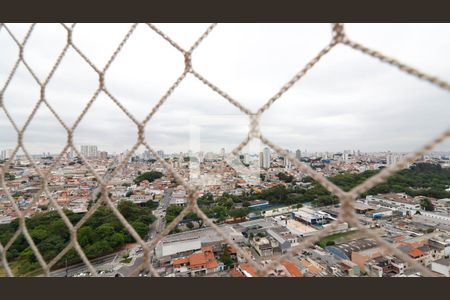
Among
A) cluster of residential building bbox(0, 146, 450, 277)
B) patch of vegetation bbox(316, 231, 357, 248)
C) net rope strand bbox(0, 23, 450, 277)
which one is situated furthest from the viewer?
patch of vegetation bbox(316, 231, 357, 248)

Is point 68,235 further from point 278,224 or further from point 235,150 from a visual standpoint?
point 278,224

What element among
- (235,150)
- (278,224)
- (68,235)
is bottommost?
(278,224)

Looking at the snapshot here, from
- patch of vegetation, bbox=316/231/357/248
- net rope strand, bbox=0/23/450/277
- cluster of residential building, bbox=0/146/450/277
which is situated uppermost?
net rope strand, bbox=0/23/450/277

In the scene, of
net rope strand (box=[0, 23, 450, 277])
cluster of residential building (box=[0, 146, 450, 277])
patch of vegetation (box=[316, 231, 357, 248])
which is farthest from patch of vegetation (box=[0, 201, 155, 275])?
patch of vegetation (box=[316, 231, 357, 248])

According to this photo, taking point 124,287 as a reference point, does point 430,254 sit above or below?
below

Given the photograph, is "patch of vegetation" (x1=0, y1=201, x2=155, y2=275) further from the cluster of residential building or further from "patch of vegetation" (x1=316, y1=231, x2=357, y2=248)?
"patch of vegetation" (x1=316, y1=231, x2=357, y2=248)

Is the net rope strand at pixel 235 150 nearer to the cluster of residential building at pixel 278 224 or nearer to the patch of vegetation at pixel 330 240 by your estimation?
the cluster of residential building at pixel 278 224

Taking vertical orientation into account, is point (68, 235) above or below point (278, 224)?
above

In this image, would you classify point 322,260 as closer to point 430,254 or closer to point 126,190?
point 430,254

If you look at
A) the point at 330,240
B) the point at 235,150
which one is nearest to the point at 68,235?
the point at 235,150

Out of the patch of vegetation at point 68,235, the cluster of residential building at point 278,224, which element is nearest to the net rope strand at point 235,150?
the cluster of residential building at point 278,224

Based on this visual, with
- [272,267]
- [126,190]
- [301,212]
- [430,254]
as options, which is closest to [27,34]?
[272,267]
